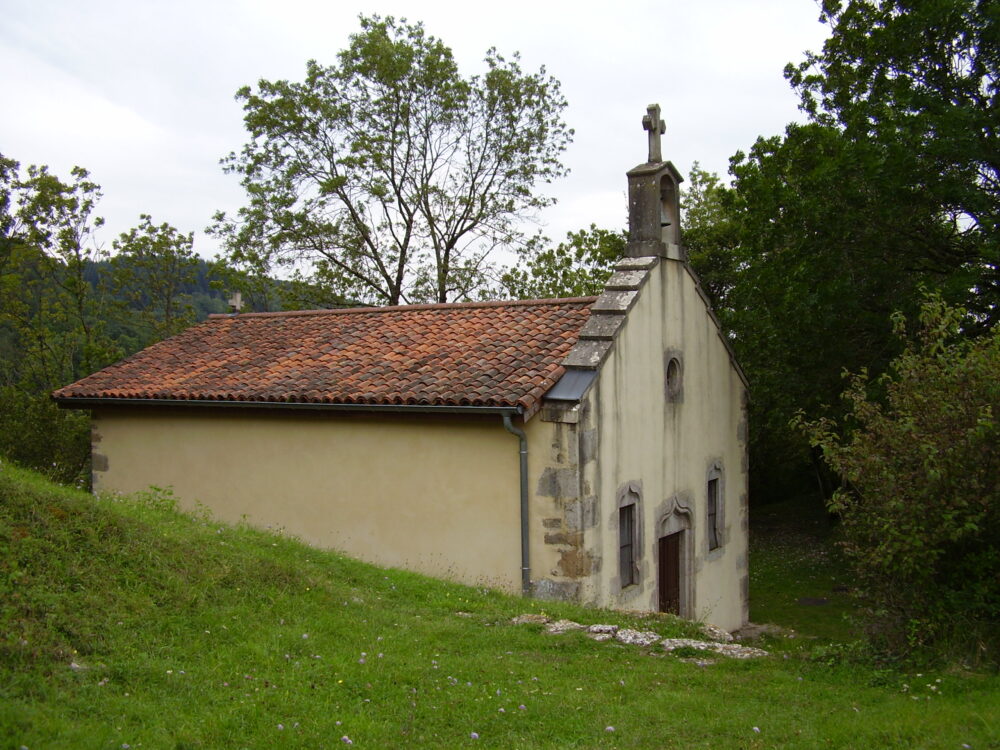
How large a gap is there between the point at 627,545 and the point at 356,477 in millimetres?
3946

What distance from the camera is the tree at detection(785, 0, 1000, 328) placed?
13.4 metres

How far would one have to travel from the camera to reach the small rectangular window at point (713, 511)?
1465 cm

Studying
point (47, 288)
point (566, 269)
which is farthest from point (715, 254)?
point (47, 288)

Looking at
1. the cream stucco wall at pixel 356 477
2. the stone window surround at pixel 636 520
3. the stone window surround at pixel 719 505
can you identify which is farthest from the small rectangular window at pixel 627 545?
the stone window surround at pixel 719 505

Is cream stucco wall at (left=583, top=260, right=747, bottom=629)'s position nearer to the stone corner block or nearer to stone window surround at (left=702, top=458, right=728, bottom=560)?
stone window surround at (left=702, top=458, right=728, bottom=560)

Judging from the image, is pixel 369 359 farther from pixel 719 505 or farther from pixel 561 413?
pixel 719 505

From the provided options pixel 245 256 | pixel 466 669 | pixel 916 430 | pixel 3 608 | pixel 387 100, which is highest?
pixel 387 100

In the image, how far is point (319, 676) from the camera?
20.7 feet

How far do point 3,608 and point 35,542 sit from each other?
3.04 ft

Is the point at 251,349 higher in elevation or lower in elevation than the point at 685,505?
higher

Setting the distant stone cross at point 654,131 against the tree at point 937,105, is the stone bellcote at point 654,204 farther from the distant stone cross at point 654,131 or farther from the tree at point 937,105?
the tree at point 937,105

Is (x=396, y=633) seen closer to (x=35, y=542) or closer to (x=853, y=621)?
(x=35, y=542)

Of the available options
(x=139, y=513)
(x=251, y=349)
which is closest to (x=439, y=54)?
(x=251, y=349)

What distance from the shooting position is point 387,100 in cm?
2869
